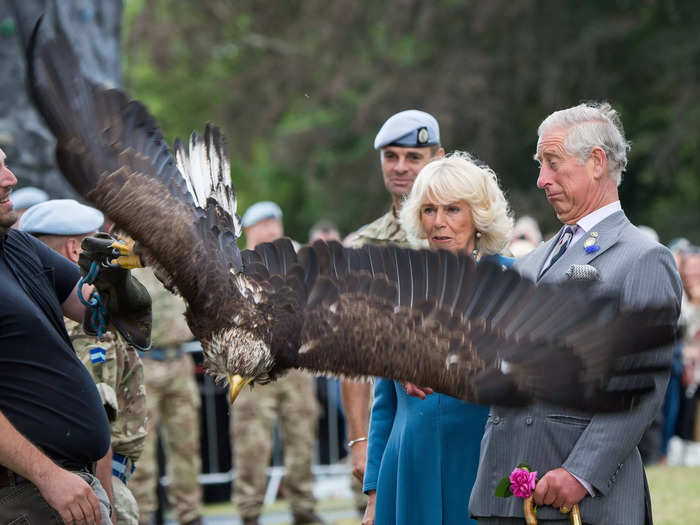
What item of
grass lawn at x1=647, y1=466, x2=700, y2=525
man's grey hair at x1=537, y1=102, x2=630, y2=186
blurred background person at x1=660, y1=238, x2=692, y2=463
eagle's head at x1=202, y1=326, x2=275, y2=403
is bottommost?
grass lawn at x1=647, y1=466, x2=700, y2=525

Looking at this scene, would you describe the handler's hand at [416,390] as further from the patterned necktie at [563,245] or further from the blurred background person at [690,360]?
the blurred background person at [690,360]

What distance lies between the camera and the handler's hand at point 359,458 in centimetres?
562

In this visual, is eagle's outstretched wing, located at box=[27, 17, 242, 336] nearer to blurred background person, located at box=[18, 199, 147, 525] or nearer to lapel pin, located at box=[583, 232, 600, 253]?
blurred background person, located at box=[18, 199, 147, 525]

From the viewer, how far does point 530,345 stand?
4203 mm

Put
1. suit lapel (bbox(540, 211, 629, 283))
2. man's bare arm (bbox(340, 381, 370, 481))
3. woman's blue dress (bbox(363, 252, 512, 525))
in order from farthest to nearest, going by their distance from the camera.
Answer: man's bare arm (bbox(340, 381, 370, 481)) → woman's blue dress (bbox(363, 252, 512, 525)) → suit lapel (bbox(540, 211, 629, 283))

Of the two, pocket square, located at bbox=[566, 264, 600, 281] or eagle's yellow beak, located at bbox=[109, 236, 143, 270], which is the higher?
eagle's yellow beak, located at bbox=[109, 236, 143, 270]

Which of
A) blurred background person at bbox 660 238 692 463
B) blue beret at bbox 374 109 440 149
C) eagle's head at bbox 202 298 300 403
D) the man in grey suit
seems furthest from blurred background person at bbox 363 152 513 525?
blurred background person at bbox 660 238 692 463

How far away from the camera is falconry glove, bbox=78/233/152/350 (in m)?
4.57

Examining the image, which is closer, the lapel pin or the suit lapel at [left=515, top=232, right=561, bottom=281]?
the lapel pin

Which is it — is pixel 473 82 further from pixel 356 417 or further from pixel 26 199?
pixel 356 417

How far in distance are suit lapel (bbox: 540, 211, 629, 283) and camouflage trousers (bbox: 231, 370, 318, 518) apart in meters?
5.15

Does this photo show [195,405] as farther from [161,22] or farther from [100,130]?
[161,22]


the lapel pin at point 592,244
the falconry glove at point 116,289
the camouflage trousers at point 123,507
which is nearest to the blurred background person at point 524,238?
the camouflage trousers at point 123,507

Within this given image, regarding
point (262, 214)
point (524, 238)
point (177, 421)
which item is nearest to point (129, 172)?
point (177, 421)
